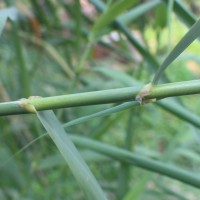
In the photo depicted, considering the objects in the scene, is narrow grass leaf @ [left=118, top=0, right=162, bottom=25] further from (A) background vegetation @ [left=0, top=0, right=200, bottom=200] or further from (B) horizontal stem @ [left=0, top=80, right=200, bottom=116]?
(B) horizontal stem @ [left=0, top=80, right=200, bottom=116]

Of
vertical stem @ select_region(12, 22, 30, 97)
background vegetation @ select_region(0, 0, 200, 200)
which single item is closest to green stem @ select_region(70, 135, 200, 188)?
background vegetation @ select_region(0, 0, 200, 200)

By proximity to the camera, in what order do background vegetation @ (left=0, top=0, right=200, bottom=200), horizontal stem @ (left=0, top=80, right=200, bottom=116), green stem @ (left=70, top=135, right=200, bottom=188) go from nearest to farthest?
horizontal stem @ (left=0, top=80, right=200, bottom=116) < green stem @ (left=70, top=135, right=200, bottom=188) < background vegetation @ (left=0, top=0, right=200, bottom=200)

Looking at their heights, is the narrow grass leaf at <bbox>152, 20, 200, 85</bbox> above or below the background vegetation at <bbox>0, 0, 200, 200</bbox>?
below

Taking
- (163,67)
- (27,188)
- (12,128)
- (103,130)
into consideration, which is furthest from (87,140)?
(12,128)

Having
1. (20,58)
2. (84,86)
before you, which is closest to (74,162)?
(20,58)

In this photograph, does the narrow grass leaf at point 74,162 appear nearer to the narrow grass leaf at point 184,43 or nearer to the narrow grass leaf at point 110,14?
the narrow grass leaf at point 184,43

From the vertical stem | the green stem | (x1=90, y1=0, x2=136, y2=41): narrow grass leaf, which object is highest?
the vertical stem

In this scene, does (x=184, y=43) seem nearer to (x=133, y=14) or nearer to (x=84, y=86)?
(x=133, y=14)
